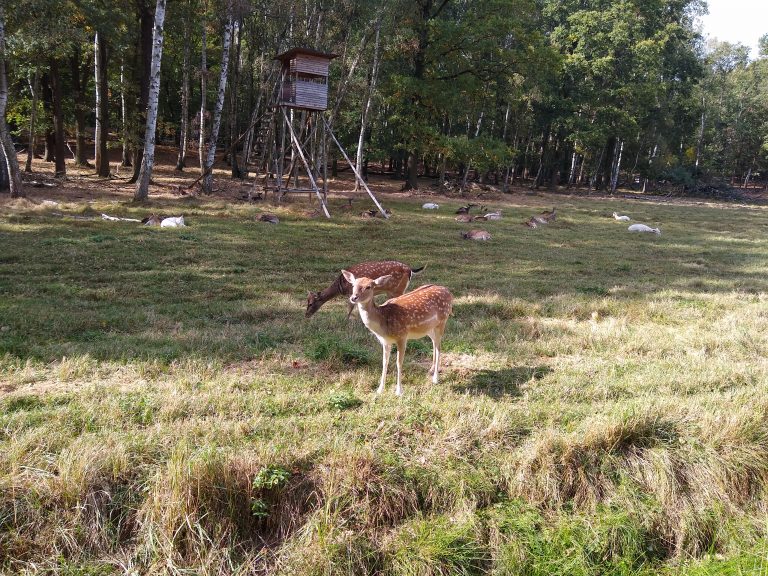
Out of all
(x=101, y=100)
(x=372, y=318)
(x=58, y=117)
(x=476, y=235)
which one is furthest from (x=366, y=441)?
(x=58, y=117)

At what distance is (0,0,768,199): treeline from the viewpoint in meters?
24.9

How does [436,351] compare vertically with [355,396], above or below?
above

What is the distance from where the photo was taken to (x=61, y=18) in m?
19.3

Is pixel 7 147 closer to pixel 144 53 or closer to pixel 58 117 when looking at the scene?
pixel 58 117

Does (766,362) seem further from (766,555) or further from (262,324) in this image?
(262,324)

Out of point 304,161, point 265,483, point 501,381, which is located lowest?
point 265,483

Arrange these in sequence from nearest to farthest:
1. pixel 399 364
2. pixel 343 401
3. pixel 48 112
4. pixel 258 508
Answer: pixel 258 508 → pixel 343 401 → pixel 399 364 → pixel 48 112

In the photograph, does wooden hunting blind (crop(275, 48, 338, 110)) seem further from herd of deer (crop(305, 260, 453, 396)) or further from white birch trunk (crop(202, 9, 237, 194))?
herd of deer (crop(305, 260, 453, 396))

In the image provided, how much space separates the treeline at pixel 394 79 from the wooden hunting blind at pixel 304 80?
262cm

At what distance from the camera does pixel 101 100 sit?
82.1 feet

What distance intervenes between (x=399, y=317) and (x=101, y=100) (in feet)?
80.0

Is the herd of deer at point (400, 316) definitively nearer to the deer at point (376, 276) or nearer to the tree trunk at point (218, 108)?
the deer at point (376, 276)

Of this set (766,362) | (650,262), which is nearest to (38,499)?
(766,362)

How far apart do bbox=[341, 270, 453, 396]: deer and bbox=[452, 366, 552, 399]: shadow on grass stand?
1.43ft
